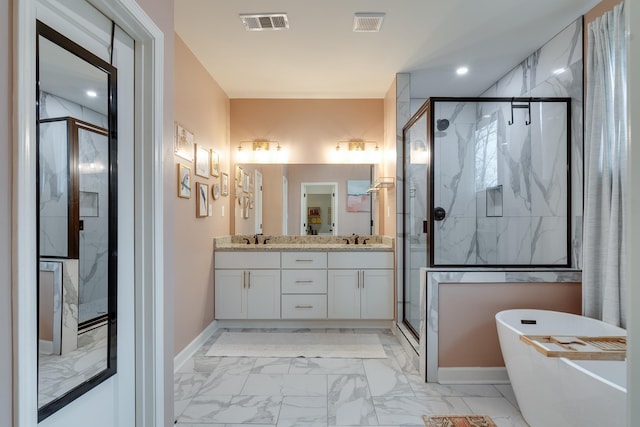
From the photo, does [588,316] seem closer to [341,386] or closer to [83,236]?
[341,386]

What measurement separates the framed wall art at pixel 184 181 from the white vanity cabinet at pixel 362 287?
164cm

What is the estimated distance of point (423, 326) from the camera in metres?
2.43

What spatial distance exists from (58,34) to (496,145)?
351cm

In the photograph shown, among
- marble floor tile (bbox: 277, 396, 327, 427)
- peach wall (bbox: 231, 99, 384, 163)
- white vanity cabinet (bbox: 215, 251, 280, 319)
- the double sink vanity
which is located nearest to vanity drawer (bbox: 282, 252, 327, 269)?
the double sink vanity

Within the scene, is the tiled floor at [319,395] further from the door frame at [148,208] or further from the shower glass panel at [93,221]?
the shower glass panel at [93,221]

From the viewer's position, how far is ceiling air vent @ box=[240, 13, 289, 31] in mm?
2311

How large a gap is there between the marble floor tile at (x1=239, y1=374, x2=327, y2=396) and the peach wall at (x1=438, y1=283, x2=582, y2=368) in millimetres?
923

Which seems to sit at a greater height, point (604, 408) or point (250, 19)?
point (250, 19)

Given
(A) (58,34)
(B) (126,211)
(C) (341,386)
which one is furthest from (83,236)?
(C) (341,386)

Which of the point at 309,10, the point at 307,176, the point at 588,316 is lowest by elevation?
the point at 588,316

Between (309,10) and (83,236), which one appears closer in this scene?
(83,236)

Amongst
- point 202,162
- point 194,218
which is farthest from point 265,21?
point 194,218

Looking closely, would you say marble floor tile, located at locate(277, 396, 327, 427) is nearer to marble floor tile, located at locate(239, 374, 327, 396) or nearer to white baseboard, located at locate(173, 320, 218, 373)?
marble floor tile, located at locate(239, 374, 327, 396)

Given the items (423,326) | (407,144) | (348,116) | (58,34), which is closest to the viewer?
(58,34)
